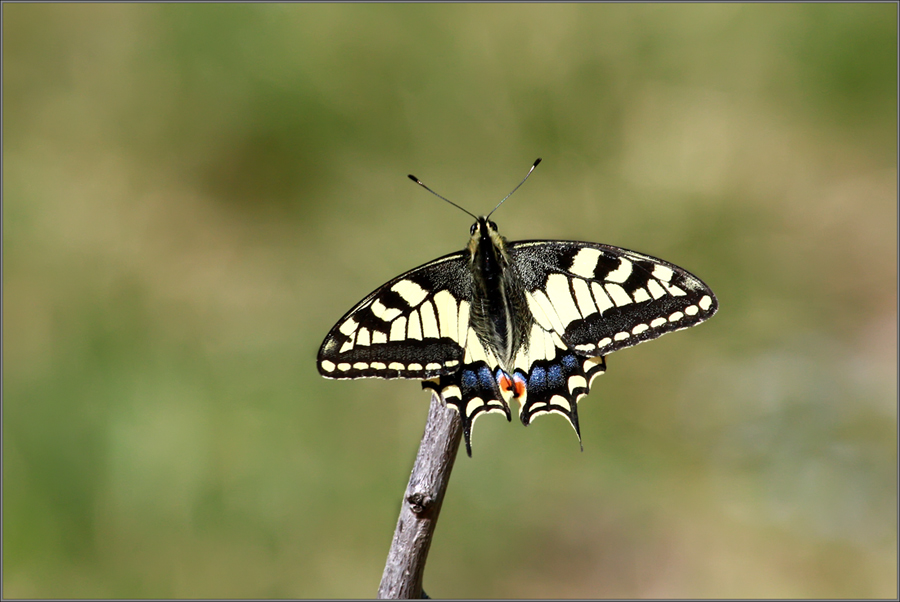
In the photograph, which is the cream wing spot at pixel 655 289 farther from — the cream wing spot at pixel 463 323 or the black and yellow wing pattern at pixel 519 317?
the cream wing spot at pixel 463 323

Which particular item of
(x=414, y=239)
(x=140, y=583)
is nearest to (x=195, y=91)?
(x=414, y=239)

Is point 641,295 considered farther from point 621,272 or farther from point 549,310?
point 549,310

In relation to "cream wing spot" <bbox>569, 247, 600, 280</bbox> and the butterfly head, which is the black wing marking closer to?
the butterfly head

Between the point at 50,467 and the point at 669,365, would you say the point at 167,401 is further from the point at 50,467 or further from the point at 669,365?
the point at 669,365

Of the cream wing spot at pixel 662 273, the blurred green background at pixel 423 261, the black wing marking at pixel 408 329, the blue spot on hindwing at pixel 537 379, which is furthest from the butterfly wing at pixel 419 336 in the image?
the blurred green background at pixel 423 261

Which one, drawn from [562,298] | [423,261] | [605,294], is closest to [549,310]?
[562,298]
